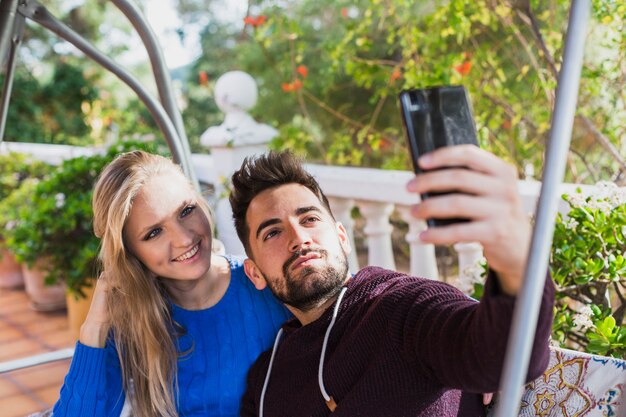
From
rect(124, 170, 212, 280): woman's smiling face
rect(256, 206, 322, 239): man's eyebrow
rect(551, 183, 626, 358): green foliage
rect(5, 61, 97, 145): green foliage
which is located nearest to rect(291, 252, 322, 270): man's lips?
rect(256, 206, 322, 239): man's eyebrow

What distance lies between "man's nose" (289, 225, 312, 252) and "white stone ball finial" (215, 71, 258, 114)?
1937 millimetres

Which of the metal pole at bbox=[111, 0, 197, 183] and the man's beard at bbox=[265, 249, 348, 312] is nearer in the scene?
the man's beard at bbox=[265, 249, 348, 312]

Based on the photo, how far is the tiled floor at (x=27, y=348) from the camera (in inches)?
118

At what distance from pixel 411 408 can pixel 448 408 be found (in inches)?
2.5

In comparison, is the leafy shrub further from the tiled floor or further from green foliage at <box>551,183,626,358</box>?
the tiled floor

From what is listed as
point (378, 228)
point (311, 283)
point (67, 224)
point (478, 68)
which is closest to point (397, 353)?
point (311, 283)

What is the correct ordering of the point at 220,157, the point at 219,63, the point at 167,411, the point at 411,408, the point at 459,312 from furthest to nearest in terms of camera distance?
the point at 219,63 < the point at 220,157 < the point at 167,411 < the point at 411,408 < the point at 459,312

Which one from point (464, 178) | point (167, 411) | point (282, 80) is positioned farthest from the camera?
point (282, 80)

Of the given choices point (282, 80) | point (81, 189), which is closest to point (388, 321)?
point (81, 189)

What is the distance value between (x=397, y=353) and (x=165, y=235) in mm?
650

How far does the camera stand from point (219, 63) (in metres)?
8.84

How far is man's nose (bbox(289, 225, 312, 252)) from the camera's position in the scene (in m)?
1.42

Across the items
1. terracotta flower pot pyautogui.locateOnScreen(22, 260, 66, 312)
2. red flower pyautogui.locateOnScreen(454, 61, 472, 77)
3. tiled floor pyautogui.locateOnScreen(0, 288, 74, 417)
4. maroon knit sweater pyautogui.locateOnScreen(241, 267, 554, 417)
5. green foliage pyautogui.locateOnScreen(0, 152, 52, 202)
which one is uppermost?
red flower pyautogui.locateOnScreen(454, 61, 472, 77)

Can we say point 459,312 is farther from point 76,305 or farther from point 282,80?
point 282,80
